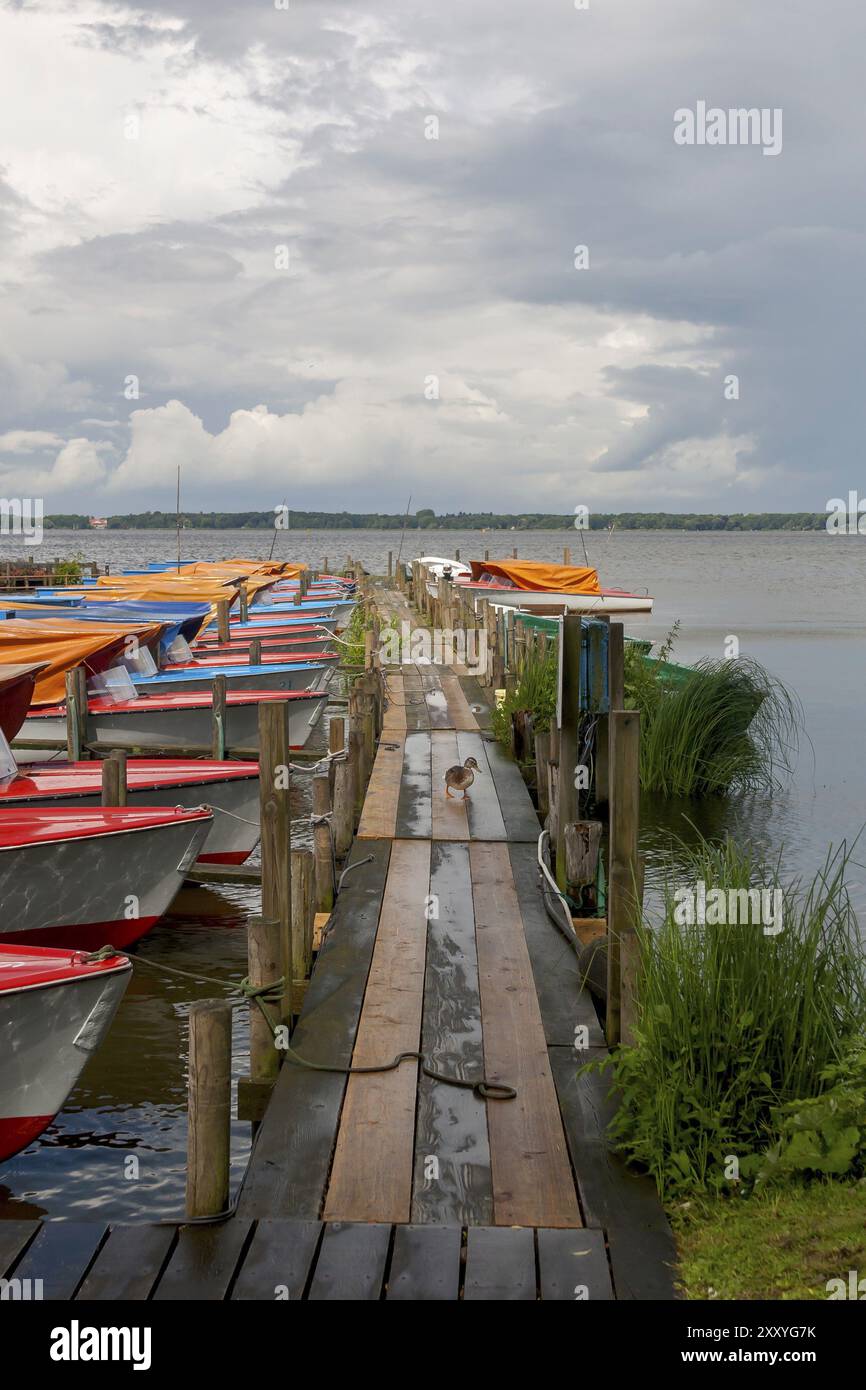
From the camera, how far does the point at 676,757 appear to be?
17.3m

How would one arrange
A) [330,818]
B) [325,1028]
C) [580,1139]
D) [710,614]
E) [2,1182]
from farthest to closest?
1. [710,614]
2. [330,818]
3. [2,1182]
4. [325,1028]
5. [580,1139]

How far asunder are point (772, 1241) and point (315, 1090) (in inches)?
86.7

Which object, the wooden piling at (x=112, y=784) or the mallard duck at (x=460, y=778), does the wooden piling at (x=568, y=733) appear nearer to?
the mallard duck at (x=460, y=778)

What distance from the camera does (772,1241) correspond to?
4.70m

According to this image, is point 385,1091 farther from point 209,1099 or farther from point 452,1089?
point 209,1099

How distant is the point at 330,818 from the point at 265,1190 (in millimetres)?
5440

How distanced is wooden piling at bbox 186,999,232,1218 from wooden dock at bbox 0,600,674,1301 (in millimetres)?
177

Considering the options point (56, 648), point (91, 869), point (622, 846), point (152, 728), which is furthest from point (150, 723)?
point (622, 846)

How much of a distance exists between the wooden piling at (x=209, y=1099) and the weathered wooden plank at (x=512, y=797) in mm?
5701

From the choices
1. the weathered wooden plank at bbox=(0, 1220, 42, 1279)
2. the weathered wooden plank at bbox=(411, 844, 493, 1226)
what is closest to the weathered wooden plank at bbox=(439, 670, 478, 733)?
the weathered wooden plank at bbox=(411, 844, 493, 1226)

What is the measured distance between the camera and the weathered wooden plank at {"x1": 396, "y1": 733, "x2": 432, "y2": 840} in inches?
426

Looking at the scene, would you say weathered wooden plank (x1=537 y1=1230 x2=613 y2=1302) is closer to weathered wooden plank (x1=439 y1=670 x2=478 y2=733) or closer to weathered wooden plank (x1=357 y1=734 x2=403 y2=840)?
weathered wooden plank (x1=357 y1=734 x2=403 y2=840)

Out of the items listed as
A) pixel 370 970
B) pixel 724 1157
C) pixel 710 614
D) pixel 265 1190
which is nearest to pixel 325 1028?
pixel 370 970
